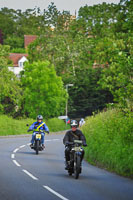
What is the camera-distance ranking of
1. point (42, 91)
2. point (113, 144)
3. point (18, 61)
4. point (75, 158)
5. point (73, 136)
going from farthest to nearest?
point (18, 61) → point (42, 91) → point (113, 144) → point (73, 136) → point (75, 158)

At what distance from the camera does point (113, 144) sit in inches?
727

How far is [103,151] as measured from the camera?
19.2 m

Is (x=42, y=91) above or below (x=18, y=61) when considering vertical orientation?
below

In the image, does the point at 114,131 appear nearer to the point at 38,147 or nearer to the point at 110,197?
the point at 38,147

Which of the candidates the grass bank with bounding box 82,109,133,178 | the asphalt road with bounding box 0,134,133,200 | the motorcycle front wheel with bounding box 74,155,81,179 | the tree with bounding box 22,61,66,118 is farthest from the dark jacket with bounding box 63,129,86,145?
the tree with bounding box 22,61,66,118

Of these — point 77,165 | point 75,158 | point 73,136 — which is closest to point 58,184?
point 77,165

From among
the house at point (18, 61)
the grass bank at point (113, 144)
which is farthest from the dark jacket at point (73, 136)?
the house at point (18, 61)

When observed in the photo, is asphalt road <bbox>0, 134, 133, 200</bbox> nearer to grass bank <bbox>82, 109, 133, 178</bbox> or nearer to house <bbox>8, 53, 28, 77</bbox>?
grass bank <bbox>82, 109, 133, 178</bbox>

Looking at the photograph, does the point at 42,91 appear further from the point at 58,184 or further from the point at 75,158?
the point at 58,184

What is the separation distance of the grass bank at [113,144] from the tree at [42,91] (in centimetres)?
3628

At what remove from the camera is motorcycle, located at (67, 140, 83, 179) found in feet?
47.9

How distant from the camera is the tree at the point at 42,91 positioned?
60.1 meters

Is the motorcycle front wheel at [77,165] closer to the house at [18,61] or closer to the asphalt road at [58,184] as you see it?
the asphalt road at [58,184]

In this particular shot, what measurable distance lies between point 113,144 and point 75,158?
400 centimetres
